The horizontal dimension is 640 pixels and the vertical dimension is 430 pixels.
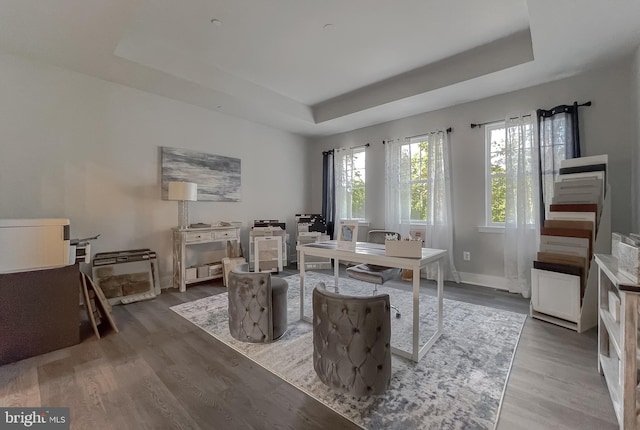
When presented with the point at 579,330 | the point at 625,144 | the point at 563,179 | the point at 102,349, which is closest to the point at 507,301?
the point at 579,330

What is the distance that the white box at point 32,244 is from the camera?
7.12 feet

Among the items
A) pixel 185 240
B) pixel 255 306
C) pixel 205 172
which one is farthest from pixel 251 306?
pixel 205 172

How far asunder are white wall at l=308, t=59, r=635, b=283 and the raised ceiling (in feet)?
0.64

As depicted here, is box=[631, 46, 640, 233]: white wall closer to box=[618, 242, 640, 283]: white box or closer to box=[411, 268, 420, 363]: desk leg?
box=[618, 242, 640, 283]: white box

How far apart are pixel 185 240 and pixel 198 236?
0.19m

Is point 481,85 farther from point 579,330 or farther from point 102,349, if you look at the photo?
point 102,349

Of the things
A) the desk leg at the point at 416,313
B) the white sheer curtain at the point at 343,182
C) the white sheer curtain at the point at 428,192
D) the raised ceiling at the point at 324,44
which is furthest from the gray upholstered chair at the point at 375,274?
the white sheer curtain at the point at 343,182

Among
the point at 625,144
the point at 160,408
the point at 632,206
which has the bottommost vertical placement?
the point at 160,408

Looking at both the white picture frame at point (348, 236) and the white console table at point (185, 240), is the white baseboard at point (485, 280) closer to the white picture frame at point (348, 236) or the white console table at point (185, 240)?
the white picture frame at point (348, 236)

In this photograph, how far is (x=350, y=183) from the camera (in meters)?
5.32

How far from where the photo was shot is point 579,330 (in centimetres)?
234

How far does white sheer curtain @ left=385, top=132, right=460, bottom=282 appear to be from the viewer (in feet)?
13.2

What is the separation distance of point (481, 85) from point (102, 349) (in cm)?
475

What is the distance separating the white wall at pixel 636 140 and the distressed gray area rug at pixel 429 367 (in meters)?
1.55
